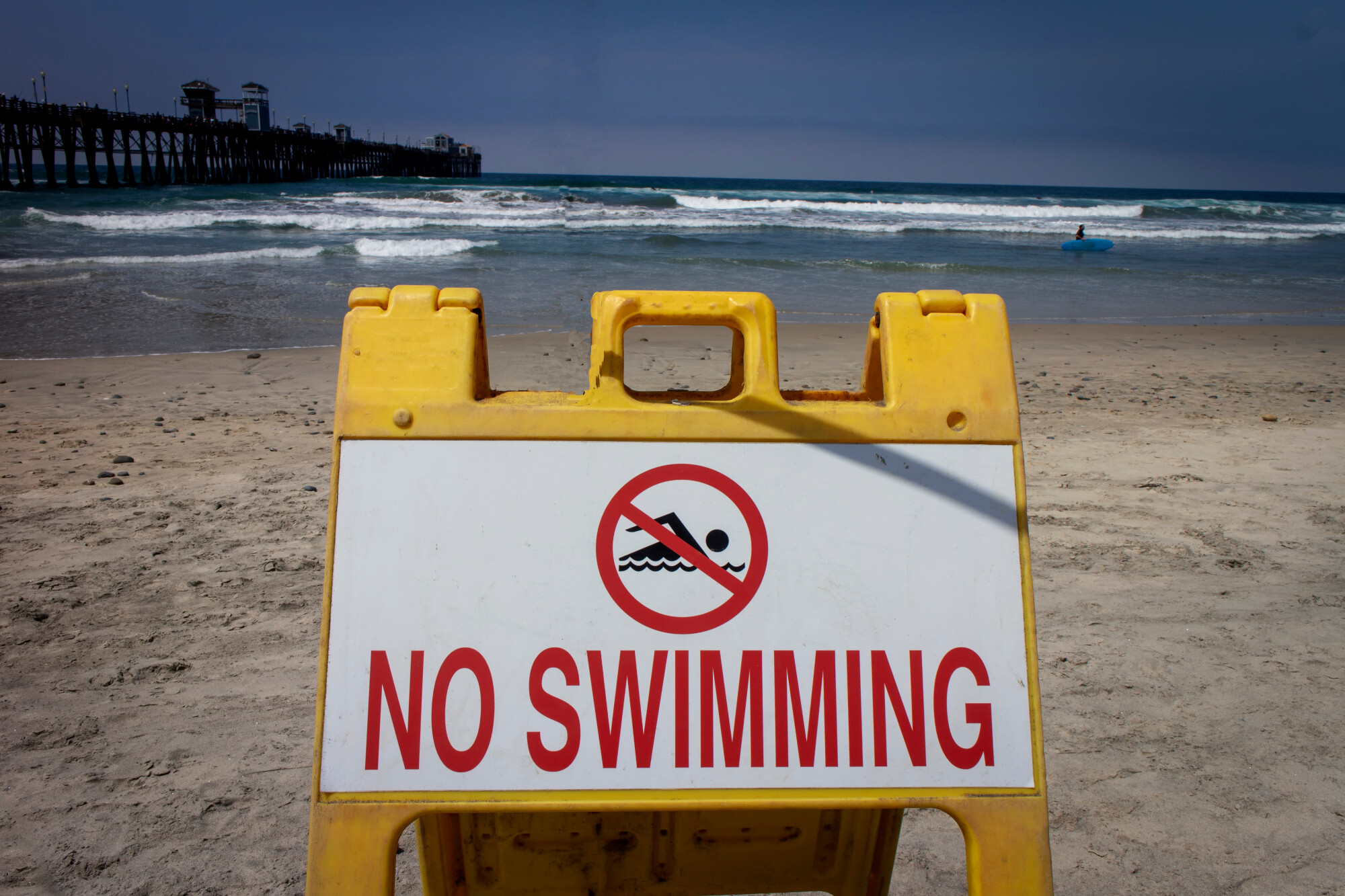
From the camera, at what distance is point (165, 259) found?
14.6 metres

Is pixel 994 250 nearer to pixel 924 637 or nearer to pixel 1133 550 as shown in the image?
pixel 1133 550

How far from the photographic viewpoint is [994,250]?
70.2 feet

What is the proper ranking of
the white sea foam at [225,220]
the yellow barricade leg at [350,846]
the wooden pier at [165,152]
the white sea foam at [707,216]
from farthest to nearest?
the wooden pier at [165,152] → the white sea foam at [707,216] → the white sea foam at [225,220] → the yellow barricade leg at [350,846]

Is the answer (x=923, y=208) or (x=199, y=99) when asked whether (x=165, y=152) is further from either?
(x=923, y=208)

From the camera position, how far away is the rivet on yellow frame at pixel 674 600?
4.36 ft

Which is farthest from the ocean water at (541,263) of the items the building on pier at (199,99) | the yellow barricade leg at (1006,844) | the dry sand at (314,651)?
the building on pier at (199,99)

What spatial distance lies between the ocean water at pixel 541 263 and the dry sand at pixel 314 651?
4473 mm

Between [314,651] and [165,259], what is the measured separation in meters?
14.5

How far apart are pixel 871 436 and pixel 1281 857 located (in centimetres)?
162

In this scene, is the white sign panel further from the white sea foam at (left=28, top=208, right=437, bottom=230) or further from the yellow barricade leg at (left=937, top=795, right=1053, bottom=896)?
the white sea foam at (left=28, top=208, right=437, bottom=230)

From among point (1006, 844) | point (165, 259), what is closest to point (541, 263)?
point (165, 259)

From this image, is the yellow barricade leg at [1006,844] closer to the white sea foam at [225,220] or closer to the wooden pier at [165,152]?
the white sea foam at [225,220]

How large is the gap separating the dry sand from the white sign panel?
0.87 meters

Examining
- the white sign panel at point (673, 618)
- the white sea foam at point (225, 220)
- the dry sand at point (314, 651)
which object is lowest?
the dry sand at point (314, 651)
